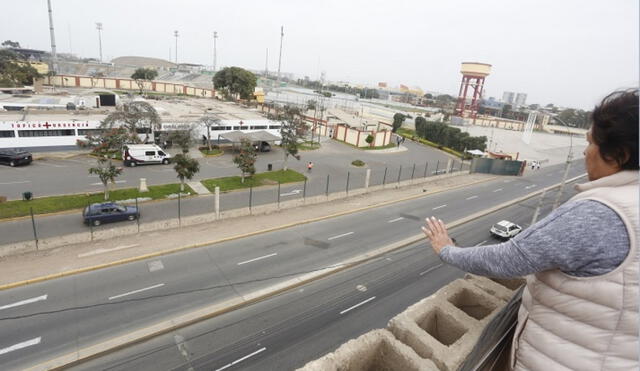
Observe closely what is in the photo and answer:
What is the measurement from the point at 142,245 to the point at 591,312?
59.6ft

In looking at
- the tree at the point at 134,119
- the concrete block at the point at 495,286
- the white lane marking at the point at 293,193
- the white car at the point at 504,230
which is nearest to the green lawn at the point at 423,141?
the white car at the point at 504,230

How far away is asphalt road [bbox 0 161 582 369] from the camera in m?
10.7

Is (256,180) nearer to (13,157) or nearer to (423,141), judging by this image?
(13,157)

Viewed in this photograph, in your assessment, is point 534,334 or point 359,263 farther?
point 359,263

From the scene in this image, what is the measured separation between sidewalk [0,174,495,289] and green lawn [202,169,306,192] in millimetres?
5282

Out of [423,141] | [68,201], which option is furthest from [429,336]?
[423,141]

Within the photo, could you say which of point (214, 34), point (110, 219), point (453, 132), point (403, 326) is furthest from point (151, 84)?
point (403, 326)

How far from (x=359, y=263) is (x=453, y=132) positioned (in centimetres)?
4238

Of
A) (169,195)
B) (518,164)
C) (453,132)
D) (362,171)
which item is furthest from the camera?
(453,132)

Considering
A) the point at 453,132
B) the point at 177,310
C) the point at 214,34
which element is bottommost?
the point at 177,310

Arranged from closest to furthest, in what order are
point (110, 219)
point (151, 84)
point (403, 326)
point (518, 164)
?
point (403, 326)
point (110, 219)
point (518, 164)
point (151, 84)

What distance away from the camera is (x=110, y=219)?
730 inches

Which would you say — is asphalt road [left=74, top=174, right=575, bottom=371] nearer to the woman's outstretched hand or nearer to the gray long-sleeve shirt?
the woman's outstretched hand

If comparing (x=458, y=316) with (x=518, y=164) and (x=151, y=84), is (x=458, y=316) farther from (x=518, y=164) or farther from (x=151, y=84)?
(x=151, y=84)
